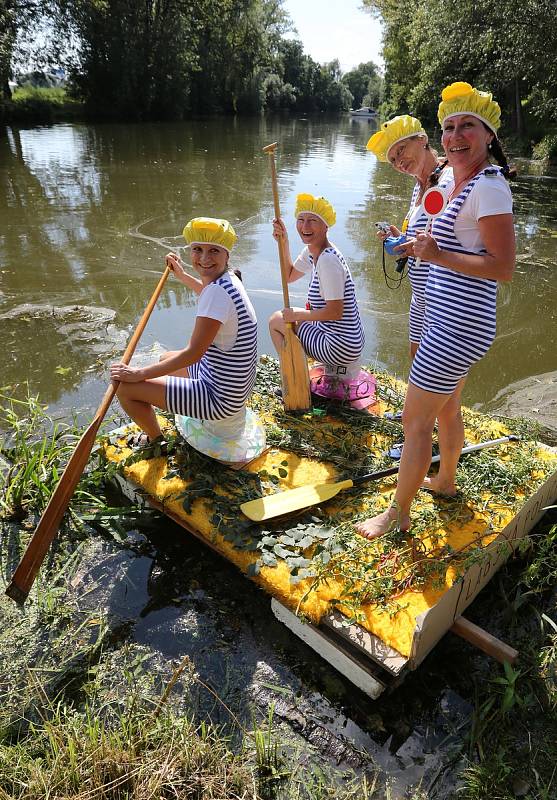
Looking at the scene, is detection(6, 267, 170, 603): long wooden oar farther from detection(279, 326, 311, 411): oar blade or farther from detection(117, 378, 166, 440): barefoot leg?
detection(279, 326, 311, 411): oar blade

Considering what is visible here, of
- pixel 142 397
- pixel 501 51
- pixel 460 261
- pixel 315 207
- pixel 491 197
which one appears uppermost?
pixel 501 51

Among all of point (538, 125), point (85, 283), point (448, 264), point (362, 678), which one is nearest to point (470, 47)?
point (538, 125)

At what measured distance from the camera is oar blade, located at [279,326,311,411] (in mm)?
3787

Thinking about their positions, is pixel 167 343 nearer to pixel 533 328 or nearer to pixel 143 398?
pixel 143 398

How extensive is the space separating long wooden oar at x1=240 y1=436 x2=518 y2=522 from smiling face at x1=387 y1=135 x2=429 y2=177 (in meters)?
1.78

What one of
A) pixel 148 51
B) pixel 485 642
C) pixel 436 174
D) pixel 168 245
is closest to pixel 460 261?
pixel 436 174


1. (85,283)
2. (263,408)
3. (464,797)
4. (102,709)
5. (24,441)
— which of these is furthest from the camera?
(85,283)

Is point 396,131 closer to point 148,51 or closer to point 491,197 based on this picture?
point 491,197

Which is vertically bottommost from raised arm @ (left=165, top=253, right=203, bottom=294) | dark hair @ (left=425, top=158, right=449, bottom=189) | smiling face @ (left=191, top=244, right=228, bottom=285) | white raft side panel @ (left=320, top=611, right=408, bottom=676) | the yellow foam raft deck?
white raft side panel @ (left=320, top=611, right=408, bottom=676)

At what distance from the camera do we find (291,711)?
7.20ft

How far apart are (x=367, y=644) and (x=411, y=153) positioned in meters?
2.64

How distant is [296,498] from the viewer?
9.61ft

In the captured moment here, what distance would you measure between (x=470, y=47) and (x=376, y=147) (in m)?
17.4

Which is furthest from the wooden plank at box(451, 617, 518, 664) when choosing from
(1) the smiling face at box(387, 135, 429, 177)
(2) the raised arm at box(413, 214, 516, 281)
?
(1) the smiling face at box(387, 135, 429, 177)
